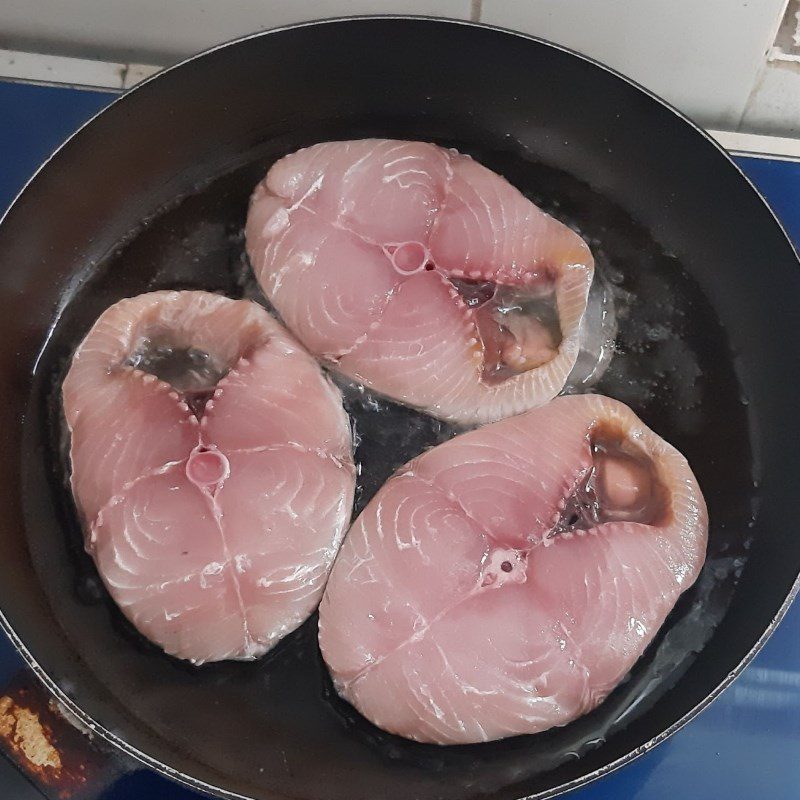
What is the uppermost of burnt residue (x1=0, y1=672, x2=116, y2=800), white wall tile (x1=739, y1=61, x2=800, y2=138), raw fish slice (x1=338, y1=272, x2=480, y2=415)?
white wall tile (x1=739, y1=61, x2=800, y2=138)

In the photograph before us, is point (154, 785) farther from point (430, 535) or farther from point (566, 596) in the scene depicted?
point (566, 596)

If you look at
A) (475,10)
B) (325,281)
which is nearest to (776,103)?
(475,10)

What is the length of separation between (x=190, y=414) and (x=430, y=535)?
430 millimetres

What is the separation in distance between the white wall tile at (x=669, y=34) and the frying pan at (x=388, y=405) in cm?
15

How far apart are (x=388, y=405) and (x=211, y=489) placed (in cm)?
35

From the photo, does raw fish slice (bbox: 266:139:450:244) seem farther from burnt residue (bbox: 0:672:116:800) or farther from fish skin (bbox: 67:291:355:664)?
burnt residue (bbox: 0:672:116:800)

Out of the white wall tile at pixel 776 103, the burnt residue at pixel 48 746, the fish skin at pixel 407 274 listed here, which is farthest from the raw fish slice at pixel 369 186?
the burnt residue at pixel 48 746

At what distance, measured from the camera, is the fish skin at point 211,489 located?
130 cm

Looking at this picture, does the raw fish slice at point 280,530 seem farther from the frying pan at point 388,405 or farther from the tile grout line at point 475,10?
the tile grout line at point 475,10

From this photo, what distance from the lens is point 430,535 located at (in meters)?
1.31

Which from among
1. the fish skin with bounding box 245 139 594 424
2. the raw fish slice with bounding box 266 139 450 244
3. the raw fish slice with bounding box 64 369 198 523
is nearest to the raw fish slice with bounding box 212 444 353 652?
the raw fish slice with bounding box 64 369 198 523

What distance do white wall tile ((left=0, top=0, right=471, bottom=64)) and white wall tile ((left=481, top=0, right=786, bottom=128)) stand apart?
166 millimetres

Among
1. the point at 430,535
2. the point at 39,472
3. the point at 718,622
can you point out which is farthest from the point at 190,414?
the point at 718,622

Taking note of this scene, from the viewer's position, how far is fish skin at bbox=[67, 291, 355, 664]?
130cm
